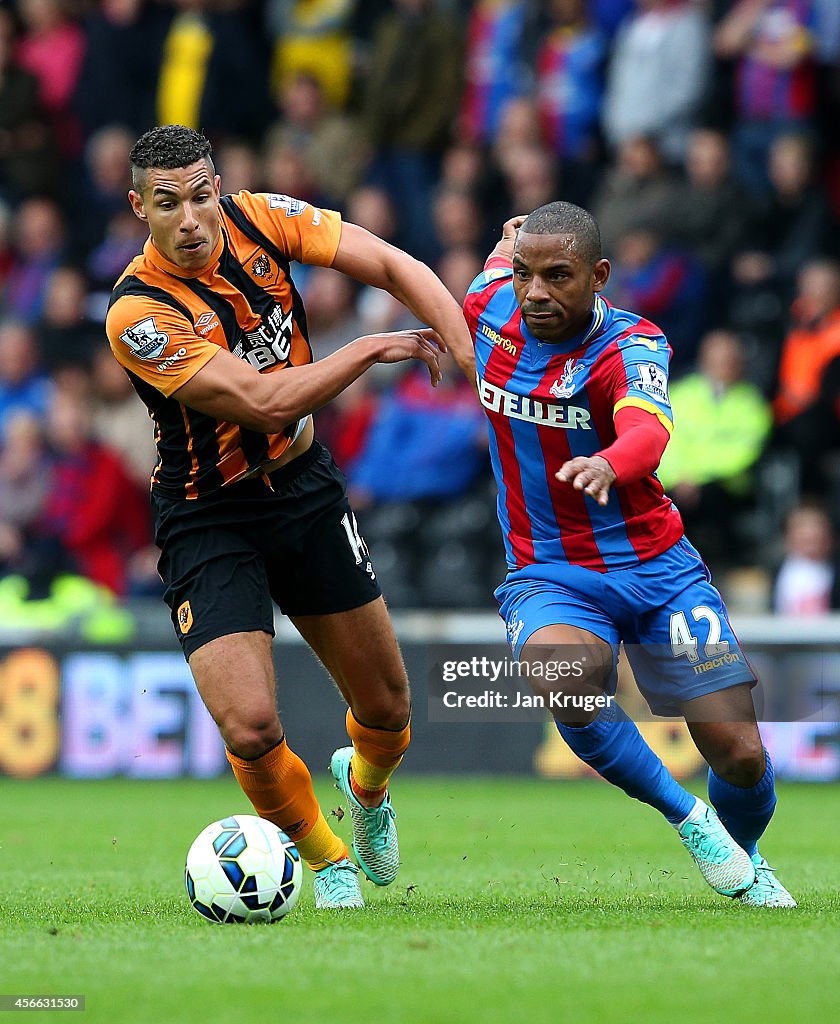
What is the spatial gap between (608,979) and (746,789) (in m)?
1.52

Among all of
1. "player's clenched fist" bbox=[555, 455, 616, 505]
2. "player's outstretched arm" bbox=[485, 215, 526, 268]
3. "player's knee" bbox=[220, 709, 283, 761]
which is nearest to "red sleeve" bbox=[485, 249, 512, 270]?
"player's outstretched arm" bbox=[485, 215, 526, 268]

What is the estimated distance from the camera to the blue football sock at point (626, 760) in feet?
19.0

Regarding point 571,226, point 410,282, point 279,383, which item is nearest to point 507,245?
point 410,282

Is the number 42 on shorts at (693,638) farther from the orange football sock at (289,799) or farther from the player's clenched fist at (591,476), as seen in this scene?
the orange football sock at (289,799)

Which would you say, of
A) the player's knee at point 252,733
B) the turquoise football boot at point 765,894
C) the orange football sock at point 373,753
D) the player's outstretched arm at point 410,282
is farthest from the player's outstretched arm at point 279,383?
the turquoise football boot at point 765,894

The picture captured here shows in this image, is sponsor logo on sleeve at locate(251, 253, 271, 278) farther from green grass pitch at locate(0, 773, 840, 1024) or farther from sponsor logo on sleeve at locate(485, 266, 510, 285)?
green grass pitch at locate(0, 773, 840, 1024)

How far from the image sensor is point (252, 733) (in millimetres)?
5789

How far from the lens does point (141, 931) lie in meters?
5.45

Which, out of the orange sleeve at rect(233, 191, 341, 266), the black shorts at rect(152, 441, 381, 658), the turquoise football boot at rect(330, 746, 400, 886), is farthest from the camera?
the turquoise football boot at rect(330, 746, 400, 886)

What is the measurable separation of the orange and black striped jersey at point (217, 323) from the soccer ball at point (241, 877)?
49.2 inches

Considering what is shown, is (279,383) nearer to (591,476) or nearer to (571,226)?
(571,226)

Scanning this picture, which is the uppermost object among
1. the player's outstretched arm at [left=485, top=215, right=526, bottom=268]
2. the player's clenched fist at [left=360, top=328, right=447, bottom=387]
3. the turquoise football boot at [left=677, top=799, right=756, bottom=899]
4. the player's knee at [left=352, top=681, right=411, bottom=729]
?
the player's outstretched arm at [left=485, top=215, right=526, bottom=268]

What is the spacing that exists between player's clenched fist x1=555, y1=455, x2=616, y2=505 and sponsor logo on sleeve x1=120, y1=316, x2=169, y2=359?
1.54m

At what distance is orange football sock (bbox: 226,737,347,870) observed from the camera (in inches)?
233
